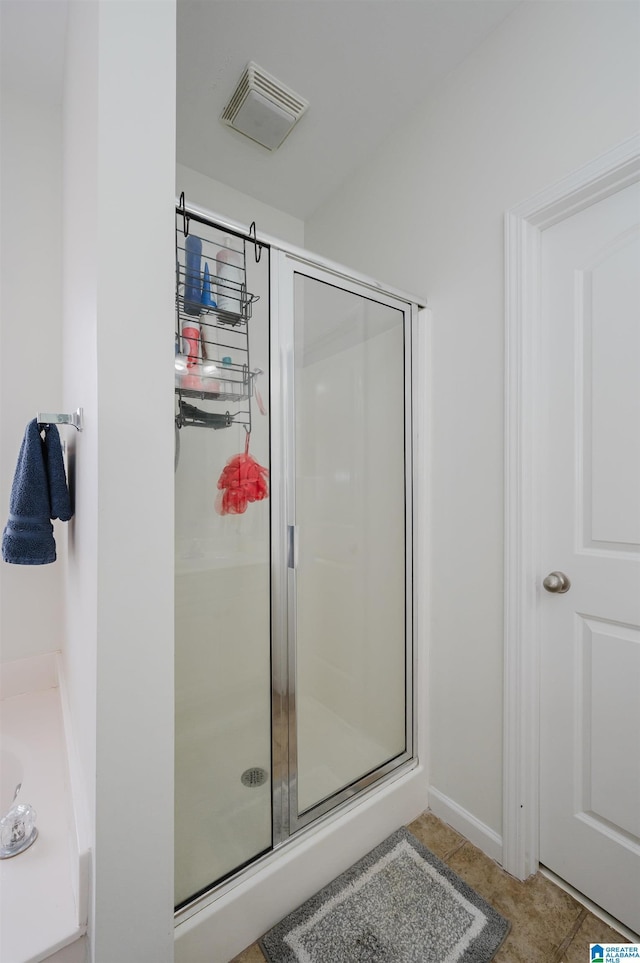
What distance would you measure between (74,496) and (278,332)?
741 millimetres

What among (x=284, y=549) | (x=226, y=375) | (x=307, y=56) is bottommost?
(x=284, y=549)

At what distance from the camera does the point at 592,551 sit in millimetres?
1231

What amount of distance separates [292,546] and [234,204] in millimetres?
1830

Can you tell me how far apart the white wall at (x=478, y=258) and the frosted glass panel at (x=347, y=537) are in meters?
0.16

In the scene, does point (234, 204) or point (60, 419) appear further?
point (234, 204)

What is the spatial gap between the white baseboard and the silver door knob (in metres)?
0.82

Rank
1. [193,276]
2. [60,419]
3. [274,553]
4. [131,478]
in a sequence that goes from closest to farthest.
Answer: [131,478] → [60,419] → [193,276] → [274,553]

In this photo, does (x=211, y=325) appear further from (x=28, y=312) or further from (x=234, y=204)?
(x=234, y=204)

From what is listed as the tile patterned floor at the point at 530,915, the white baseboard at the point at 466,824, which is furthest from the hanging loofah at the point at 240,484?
the white baseboard at the point at 466,824

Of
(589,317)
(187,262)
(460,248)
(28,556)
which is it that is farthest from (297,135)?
(28,556)

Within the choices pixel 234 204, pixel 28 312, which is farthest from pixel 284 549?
pixel 234 204

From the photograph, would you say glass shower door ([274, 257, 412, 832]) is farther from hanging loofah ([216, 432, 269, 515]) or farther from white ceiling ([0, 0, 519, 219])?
white ceiling ([0, 0, 519, 219])

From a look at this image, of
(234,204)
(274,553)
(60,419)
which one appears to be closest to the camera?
(60,419)

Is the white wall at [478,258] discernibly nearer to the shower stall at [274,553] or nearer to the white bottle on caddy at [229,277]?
the shower stall at [274,553]
